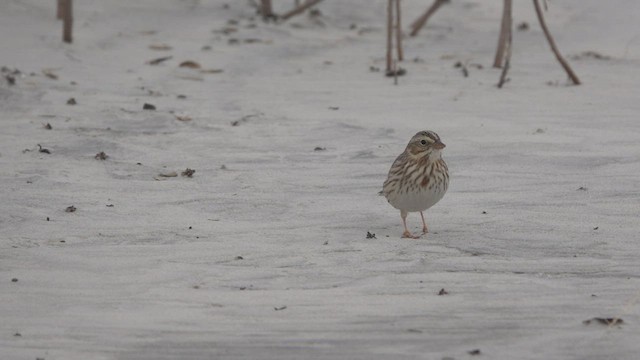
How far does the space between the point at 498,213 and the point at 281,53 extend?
7.08 metres

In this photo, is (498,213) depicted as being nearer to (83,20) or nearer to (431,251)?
(431,251)

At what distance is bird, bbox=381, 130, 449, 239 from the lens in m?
6.81

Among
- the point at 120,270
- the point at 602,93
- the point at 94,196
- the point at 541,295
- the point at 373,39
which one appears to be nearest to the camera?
the point at 541,295

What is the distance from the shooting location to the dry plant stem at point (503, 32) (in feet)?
40.4

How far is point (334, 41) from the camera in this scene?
14.8m

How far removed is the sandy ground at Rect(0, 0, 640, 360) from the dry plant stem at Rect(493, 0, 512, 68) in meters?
0.27

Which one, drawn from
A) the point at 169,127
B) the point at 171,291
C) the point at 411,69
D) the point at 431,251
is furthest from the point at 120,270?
the point at 411,69

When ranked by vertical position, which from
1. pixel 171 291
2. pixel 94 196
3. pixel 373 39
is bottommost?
pixel 373 39

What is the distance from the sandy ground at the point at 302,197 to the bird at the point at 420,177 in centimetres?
22

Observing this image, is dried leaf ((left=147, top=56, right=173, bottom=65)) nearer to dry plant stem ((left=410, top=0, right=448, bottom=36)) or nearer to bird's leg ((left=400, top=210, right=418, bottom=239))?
dry plant stem ((left=410, top=0, right=448, bottom=36))

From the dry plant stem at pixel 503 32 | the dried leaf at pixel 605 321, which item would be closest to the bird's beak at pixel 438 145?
the dried leaf at pixel 605 321

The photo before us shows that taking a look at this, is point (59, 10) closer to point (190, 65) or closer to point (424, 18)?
point (190, 65)

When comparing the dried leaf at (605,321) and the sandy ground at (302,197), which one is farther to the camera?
the sandy ground at (302,197)

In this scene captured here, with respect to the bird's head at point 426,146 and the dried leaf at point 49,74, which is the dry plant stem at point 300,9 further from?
the bird's head at point 426,146
